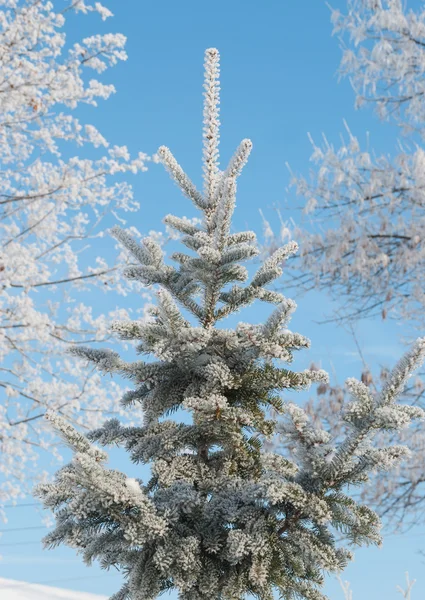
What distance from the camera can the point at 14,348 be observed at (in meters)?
7.18

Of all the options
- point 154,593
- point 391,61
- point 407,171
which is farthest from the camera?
point 391,61

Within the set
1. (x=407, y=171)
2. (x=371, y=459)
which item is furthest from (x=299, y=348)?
(x=407, y=171)

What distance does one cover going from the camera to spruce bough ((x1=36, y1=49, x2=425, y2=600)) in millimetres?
1872

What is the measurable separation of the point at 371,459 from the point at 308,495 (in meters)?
0.21

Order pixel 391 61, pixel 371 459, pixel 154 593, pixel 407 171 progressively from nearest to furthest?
pixel 371 459
pixel 154 593
pixel 407 171
pixel 391 61

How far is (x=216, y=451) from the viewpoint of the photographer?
2482 millimetres

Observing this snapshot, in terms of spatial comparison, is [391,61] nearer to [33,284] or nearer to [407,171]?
[407,171]

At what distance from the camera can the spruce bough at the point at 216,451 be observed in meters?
1.87

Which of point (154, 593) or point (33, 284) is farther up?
point (33, 284)

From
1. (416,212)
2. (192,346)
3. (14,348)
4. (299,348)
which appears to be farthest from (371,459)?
(14,348)

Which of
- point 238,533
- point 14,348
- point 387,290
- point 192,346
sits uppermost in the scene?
point 387,290

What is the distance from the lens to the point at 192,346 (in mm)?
2225

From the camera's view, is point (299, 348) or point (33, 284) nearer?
point (299, 348)

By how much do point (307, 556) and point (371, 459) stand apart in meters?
0.40
